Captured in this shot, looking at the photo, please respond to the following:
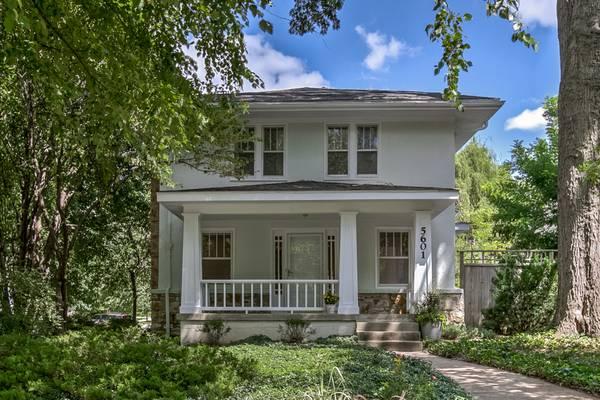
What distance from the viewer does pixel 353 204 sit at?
11.0 meters

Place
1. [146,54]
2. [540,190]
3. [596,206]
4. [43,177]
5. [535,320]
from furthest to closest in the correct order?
[540,190] → [43,177] → [535,320] → [596,206] → [146,54]

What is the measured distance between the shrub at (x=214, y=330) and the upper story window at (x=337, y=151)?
4.69 metres

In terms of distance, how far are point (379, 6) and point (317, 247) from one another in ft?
21.7

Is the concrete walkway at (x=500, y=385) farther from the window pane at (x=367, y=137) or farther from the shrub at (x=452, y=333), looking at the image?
the window pane at (x=367, y=137)

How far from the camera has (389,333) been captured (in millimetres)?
10445

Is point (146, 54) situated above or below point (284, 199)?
above

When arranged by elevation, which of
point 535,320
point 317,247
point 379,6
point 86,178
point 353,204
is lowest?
point 535,320

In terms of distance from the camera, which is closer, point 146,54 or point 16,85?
point 146,54

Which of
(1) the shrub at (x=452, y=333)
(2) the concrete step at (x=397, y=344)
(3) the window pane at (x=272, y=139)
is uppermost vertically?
(3) the window pane at (x=272, y=139)

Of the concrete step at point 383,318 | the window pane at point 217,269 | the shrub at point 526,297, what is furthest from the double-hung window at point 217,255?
the shrub at point 526,297

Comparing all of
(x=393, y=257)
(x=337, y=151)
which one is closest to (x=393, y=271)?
(x=393, y=257)

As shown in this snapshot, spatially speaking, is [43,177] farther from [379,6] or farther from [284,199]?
[379,6]

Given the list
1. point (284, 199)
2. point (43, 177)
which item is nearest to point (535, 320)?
point (284, 199)

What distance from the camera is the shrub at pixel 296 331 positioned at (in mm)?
10453
